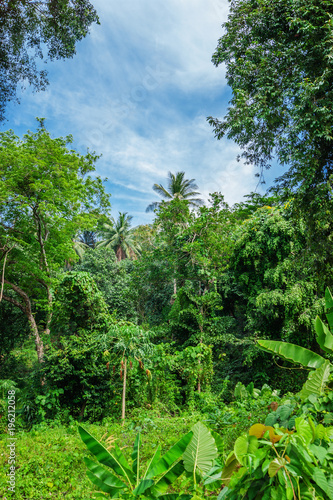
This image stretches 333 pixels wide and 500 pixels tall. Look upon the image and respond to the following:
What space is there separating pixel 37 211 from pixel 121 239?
14.5 meters

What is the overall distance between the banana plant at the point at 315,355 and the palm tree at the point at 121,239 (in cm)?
2160

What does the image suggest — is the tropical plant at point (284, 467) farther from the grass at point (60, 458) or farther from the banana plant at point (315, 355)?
the grass at point (60, 458)

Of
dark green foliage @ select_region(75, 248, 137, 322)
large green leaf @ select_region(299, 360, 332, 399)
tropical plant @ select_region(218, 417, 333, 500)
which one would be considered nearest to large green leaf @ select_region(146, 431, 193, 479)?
tropical plant @ select_region(218, 417, 333, 500)

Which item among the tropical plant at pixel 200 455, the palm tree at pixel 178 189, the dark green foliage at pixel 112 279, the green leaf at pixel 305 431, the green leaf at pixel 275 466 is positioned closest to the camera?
the green leaf at pixel 275 466

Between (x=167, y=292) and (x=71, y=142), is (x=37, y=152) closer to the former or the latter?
(x=71, y=142)

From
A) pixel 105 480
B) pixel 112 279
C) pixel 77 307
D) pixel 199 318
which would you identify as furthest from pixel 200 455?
pixel 112 279

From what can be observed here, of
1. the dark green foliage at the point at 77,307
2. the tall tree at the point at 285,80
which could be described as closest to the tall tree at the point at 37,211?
Answer: the dark green foliage at the point at 77,307

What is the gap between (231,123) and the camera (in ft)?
20.2

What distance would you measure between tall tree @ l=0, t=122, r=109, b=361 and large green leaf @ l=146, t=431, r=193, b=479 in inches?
324

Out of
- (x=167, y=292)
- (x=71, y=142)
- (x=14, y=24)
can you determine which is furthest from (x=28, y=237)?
(x=14, y=24)

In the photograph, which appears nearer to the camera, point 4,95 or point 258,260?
point 4,95

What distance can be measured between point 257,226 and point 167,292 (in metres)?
5.04

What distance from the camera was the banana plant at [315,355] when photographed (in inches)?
59.6

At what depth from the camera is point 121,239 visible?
78.0 feet
